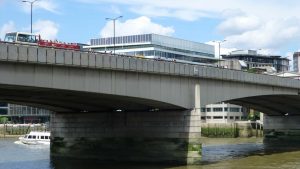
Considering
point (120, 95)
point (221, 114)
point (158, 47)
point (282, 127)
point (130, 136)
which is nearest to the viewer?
point (120, 95)

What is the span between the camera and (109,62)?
4019 centimetres

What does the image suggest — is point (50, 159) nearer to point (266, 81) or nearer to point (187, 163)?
point (187, 163)

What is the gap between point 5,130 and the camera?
13375 centimetres

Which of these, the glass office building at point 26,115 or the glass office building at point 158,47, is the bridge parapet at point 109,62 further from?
the glass office building at point 26,115

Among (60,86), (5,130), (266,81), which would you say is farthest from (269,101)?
(5,130)

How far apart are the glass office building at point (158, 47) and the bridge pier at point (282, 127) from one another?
49702 mm

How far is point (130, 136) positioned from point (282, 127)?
4268 centimetres

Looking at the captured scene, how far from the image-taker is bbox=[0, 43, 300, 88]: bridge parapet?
33.8m

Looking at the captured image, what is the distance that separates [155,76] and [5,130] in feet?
317

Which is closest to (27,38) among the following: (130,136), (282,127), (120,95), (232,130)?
(120,95)

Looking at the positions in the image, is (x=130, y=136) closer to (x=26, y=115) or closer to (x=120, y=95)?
(x=120, y=95)

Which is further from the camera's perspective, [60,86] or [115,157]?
[115,157]

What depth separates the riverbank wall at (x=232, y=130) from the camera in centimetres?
10694

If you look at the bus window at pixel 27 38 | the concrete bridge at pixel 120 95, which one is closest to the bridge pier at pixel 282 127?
the concrete bridge at pixel 120 95
